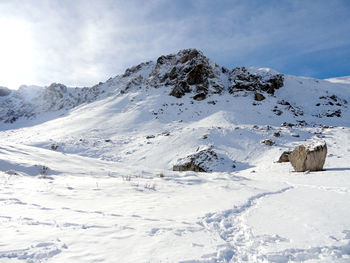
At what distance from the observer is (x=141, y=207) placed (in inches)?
127

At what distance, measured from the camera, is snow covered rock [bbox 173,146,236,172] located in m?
10.8

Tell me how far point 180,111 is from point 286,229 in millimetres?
22127

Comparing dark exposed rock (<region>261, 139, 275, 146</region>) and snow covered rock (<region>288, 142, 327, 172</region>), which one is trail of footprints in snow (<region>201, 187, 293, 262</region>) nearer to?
Answer: snow covered rock (<region>288, 142, 327, 172</region>)

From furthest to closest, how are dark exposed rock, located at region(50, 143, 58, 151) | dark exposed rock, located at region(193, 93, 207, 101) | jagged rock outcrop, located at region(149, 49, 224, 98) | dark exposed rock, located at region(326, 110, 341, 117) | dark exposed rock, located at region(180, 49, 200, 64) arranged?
dark exposed rock, located at region(180, 49, 200, 64) < jagged rock outcrop, located at region(149, 49, 224, 98) < dark exposed rock, located at region(193, 93, 207, 101) < dark exposed rock, located at region(326, 110, 341, 117) < dark exposed rock, located at region(50, 143, 58, 151)

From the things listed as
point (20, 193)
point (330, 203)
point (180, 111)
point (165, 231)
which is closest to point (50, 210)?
point (20, 193)

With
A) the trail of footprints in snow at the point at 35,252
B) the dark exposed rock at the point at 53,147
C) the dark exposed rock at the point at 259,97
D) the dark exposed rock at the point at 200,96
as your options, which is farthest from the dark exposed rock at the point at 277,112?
the trail of footprints in snow at the point at 35,252

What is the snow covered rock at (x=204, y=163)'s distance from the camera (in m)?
10.8

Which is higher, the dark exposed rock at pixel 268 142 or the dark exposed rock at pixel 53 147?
the dark exposed rock at pixel 268 142

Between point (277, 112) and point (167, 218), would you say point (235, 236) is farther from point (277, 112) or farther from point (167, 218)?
point (277, 112)

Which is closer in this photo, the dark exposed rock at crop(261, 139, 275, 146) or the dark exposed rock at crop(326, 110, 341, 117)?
the dark exposed rock at crop(261, 139, 275, 146)

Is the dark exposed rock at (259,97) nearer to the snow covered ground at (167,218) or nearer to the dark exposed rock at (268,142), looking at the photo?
the dark exposed rock at (268,142)

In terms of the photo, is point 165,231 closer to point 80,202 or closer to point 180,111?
point 80,202

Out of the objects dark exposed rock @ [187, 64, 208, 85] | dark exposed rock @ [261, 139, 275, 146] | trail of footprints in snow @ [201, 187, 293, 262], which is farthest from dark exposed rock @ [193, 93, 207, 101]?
Answer: trail of footprints in snow @ [201, 187, 293, 262]

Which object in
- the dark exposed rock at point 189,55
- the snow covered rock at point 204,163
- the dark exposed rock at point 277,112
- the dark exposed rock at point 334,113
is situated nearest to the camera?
the snow covered rock at point 204,163
